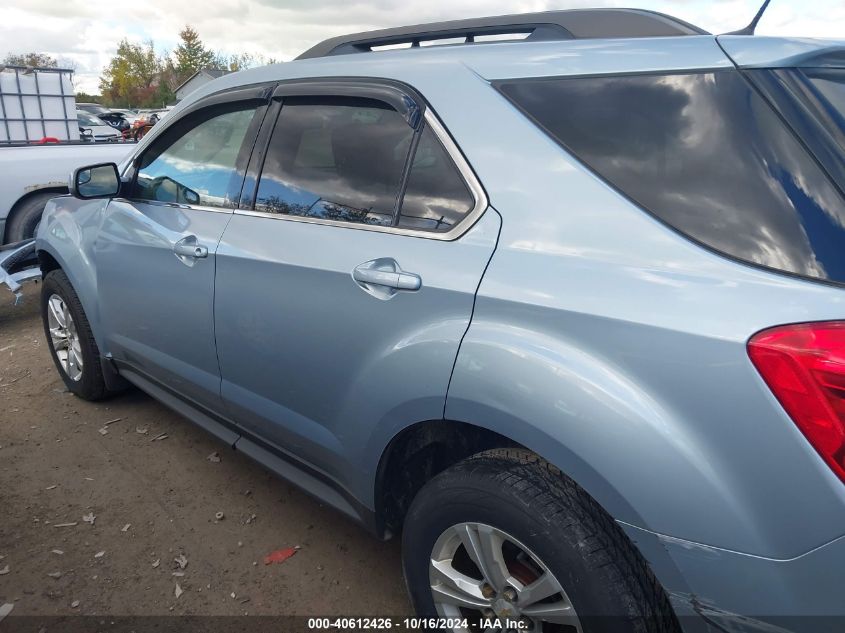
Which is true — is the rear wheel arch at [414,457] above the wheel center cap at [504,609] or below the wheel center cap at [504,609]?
above

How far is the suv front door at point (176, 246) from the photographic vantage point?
266 cm

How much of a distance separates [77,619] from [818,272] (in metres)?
2.59

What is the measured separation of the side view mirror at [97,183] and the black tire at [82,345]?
2.55ft

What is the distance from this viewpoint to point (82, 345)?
378 cm

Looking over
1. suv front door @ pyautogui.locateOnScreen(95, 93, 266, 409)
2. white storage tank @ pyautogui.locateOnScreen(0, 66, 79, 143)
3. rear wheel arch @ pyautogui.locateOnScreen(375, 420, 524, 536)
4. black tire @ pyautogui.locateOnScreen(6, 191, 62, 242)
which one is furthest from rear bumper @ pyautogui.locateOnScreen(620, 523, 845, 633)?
white storage tank @ pyautogui.locateOnScreen(0, 66, 79, 143)

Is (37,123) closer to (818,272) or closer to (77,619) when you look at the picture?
(77,619)

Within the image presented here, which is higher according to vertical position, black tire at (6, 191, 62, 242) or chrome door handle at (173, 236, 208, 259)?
chrome door handle at (173, 236, 208, 259)

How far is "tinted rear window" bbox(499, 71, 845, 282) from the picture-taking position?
4.45 ft

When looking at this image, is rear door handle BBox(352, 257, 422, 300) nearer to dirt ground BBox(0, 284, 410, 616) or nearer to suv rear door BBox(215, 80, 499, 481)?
suv rear door BBox(215, 80, 499, 481)

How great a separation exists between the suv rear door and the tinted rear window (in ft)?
1.12

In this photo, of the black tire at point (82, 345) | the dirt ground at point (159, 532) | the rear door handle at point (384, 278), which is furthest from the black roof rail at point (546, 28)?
the black tire at point (82, 345)

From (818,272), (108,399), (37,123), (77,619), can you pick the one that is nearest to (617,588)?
(818,272)

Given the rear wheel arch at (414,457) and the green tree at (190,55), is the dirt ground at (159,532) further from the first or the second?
the green tree at (190,55)

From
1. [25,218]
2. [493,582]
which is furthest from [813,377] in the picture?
[25,218]
